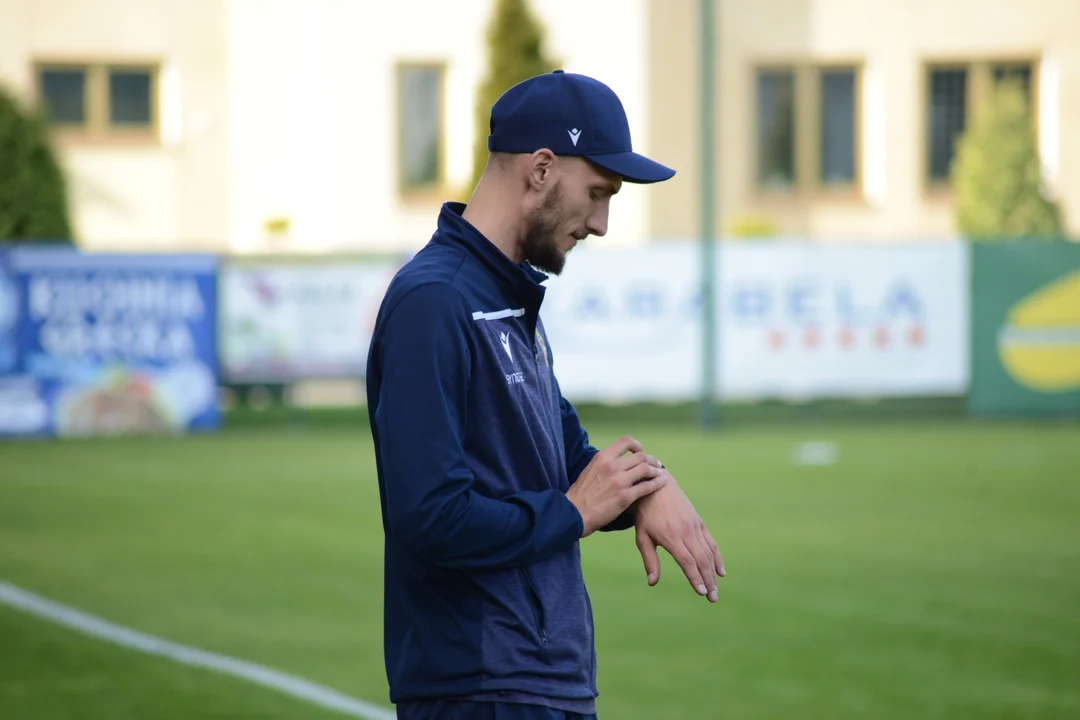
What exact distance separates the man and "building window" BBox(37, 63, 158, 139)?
27.6 m

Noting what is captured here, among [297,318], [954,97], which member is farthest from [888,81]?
[297,318]

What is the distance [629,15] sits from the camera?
1116 inches

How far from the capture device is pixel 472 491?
296 cm

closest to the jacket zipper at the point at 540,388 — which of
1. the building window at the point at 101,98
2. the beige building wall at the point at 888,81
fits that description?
the beige building wall at the point at 888,81

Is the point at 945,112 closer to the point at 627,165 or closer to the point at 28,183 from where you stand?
the point at 28,183

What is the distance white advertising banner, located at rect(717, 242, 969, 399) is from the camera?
2098 cm

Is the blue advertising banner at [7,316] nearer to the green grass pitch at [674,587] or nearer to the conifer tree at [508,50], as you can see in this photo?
the green grass pitch at [674,587]

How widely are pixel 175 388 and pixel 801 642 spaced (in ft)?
42.6

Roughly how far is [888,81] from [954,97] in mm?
1572

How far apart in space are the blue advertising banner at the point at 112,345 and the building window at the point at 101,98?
33.6ft

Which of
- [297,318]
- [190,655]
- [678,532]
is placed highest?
[678,532]

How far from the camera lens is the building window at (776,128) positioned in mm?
31375

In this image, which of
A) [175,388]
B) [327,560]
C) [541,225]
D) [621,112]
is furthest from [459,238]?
[175,388]

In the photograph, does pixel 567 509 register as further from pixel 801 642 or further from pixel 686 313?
pixel 686 313
